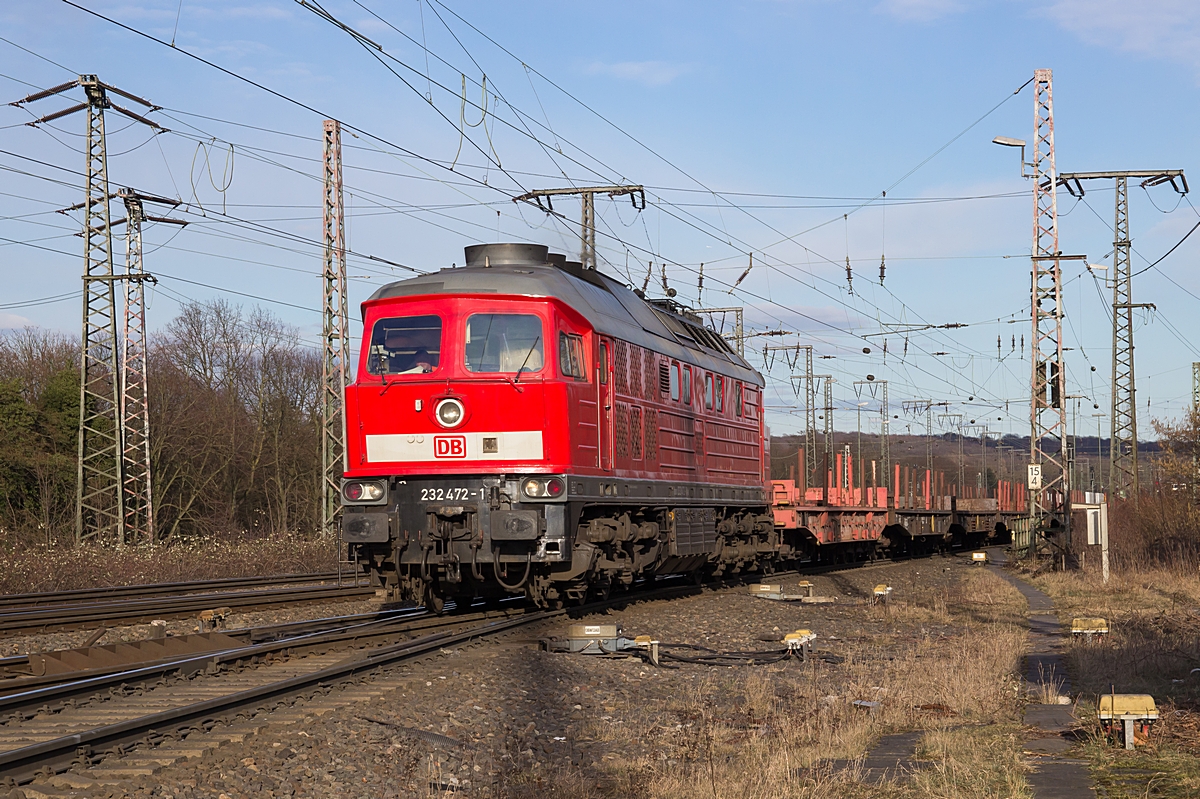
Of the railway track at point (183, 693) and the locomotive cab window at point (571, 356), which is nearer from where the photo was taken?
the railway track at point (183, 693)

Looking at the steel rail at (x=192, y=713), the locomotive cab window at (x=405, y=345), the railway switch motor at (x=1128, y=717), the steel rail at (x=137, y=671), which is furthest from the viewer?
the locomotive cab window at (x=405, y=345)

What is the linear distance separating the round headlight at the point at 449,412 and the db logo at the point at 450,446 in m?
0.16

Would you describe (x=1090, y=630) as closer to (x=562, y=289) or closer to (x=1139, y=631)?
(x=1139, y=631)

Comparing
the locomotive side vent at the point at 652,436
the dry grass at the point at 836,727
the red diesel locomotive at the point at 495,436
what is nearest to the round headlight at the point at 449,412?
the red diesel locomotive at the point at 495,436

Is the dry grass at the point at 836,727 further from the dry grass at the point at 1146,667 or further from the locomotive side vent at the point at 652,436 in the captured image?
the locomotive side vent at the point at 652,436

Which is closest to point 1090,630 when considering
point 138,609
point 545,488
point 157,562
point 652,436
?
point 545,488

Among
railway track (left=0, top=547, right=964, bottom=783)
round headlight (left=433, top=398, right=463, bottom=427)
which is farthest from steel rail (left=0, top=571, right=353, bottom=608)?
round headlight (left=433, top=398, right=463, bottom=427)

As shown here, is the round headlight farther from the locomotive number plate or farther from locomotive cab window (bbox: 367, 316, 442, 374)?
the locomotive number plate

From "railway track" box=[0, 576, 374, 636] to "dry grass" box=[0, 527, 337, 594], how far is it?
8.40 ft

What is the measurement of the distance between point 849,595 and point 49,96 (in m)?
20.3

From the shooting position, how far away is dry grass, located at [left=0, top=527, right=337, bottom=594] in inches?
845

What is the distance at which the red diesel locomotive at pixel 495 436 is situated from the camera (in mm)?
14117

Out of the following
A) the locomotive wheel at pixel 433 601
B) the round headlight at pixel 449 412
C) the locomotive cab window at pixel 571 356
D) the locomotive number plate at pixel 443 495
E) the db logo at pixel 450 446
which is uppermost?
the locomotive cab window at pixel 571 356

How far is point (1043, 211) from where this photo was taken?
90.3 ft
